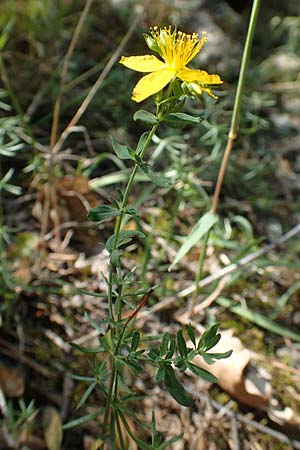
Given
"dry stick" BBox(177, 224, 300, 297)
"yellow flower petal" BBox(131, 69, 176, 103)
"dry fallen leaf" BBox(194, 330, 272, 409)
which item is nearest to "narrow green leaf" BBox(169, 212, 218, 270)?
"dry stick" BBox(177, 224, 300, 297)

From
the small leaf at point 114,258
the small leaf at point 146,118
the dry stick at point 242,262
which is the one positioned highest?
the small leaf at point 146,118

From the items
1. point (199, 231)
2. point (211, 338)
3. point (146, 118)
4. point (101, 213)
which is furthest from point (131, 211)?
point (199, 231)

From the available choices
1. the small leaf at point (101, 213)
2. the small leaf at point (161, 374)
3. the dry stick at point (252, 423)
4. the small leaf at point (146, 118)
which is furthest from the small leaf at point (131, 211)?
the dry stick at point (252, 423)

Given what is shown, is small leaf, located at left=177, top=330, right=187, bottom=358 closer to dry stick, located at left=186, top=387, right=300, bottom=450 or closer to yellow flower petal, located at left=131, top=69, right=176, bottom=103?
yellow flower petal, located at left=131, top=69, right=176, bottom=103

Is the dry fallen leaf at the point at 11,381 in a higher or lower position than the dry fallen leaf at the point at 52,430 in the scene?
higher

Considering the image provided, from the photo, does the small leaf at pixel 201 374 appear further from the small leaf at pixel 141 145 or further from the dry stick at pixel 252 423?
the dry stick at pixel 252 423

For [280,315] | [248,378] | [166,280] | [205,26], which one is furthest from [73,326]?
[205,26]

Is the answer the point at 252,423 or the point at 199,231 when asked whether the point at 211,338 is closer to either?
the point at 199,231
